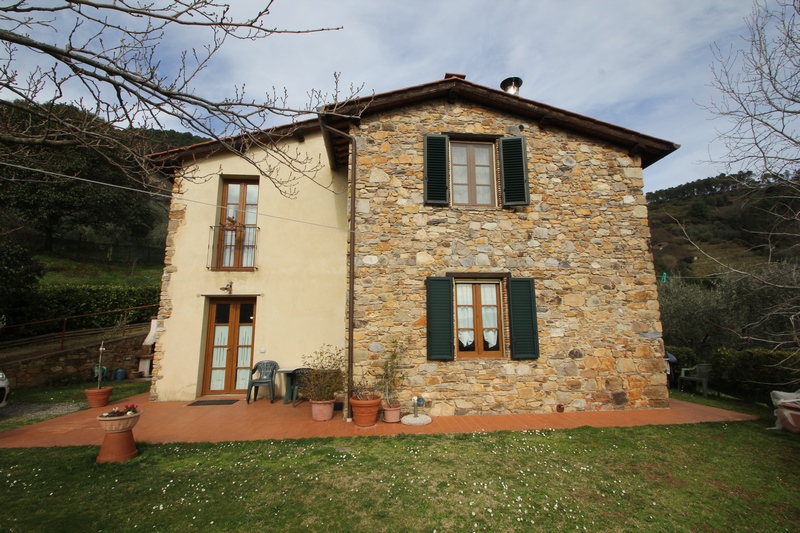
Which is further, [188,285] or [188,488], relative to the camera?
[188,285]

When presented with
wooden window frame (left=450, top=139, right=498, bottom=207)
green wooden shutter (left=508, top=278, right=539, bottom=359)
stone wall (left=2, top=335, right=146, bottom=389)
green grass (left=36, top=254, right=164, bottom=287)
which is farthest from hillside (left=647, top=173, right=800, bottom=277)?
green grass (left=36, top=254, right=164, bottom=287)

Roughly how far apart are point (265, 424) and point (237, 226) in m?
4.26

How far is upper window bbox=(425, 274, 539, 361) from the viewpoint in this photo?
626 cm

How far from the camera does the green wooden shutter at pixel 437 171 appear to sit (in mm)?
6660

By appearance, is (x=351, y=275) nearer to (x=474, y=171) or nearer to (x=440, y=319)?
(x=440, y=319)

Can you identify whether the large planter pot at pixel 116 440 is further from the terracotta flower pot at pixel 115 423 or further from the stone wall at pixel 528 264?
the stone wall at pixel 528 264

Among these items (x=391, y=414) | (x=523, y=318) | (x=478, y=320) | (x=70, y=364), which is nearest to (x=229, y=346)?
(x=391, y=414)

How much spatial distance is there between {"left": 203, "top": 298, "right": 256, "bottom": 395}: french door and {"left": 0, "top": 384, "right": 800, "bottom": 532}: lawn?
300cm

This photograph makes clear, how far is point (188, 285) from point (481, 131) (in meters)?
6.69

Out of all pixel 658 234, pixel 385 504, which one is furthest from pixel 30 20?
pixel 658 234

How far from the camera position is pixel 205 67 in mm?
2973

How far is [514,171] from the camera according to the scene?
6898 millimetres

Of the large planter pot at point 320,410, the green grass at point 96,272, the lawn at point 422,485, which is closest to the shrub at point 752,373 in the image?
the lawn at point 422,485

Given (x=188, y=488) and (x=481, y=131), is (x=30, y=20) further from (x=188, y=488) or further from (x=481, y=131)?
(x=481, y=131)
